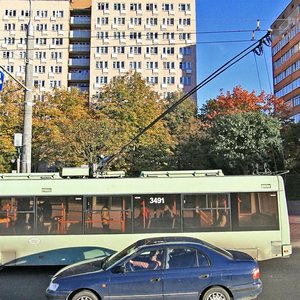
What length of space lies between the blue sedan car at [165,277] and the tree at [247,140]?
2355cm

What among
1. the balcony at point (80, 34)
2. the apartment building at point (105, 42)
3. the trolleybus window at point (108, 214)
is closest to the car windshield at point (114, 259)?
the trolleybus window at point (108, 214)

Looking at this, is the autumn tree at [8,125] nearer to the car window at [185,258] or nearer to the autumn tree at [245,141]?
the autumn tree at [245,141]

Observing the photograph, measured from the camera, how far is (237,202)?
1076 centimetres

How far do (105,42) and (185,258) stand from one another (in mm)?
63931

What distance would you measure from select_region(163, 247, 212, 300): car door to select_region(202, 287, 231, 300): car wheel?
16 cm

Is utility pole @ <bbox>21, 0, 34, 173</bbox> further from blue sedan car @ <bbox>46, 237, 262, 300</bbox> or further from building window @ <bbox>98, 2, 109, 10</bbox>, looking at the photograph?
building window @ <bbox>98, 2, 109, 10</bbox>

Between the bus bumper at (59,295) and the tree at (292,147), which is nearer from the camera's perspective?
the bus bumper at (59,295)

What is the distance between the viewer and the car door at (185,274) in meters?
6.58

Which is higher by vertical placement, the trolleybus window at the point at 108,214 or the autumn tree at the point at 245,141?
the autumn tree at the point at 245,141

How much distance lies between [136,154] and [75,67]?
1646 inches

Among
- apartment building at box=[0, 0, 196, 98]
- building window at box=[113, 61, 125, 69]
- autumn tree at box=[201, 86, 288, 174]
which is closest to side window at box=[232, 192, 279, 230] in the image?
autumn tree at box=[201, 86, 288, 174]

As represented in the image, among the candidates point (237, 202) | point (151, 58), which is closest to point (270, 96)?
point (151, 58)

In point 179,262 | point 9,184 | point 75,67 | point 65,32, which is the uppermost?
point 65,32

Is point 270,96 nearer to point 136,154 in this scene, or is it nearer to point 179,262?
point 136,154
